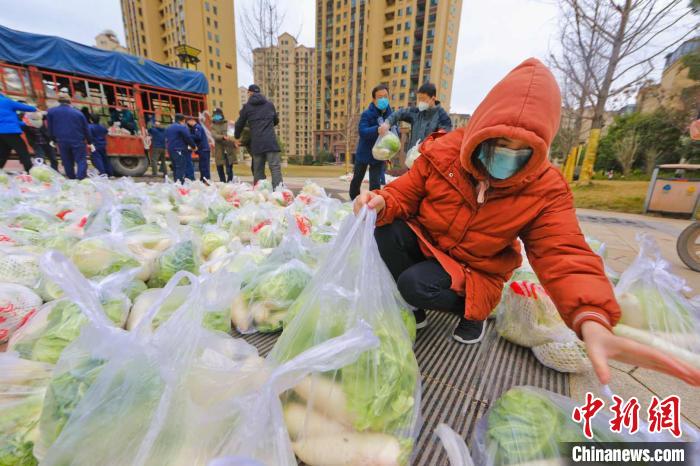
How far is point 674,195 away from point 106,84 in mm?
12303

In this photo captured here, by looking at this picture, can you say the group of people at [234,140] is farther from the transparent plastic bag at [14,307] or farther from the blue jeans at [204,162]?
the transparent plastic bag at [14,307]

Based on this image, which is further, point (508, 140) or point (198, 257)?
point (198, 257)

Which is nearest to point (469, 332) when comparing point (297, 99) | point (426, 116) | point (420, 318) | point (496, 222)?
point (420, 318)

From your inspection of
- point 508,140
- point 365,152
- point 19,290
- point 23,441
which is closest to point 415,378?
point 508,140

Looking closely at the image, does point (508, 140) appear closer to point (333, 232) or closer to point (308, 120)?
point (333, 232)

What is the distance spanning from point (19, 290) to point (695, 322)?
8.44ft

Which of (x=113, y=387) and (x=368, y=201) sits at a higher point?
(x=368, y=201)

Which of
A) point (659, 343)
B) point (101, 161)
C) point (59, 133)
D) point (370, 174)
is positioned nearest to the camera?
point (659, 343)

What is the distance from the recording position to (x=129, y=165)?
739 cm

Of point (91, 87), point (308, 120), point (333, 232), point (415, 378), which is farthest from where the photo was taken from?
point (308, 120)

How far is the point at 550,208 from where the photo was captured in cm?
104

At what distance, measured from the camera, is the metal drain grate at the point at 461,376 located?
3.23ft

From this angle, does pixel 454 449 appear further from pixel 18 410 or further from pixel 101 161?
pixel 101 161

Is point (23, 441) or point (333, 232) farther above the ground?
point (333, 232)
